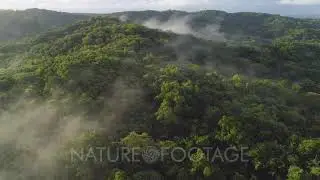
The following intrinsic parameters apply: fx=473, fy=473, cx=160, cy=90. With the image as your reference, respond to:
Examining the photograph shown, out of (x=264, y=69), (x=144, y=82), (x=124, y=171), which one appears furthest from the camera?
(x=264, y=69)

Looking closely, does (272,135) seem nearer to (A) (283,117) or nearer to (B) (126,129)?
(A) (283,117)

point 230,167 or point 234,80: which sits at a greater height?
point 234,80

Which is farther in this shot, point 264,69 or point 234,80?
point 264,69

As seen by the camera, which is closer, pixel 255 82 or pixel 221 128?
pixel 221 128

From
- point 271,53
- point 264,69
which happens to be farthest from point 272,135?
point 271,53

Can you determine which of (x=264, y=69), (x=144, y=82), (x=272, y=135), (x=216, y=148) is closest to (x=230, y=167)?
(x=216, y=148)

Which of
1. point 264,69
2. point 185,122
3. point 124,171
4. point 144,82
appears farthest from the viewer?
point 264,69

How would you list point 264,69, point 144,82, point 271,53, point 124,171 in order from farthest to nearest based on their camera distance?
point 271,53 → point 264,69 → point 144,82 → point 124,171

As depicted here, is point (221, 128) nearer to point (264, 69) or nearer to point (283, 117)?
point (283, 117)

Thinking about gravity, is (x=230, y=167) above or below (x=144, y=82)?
below
